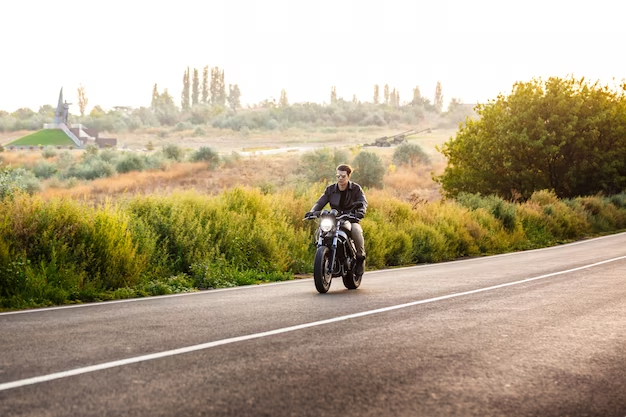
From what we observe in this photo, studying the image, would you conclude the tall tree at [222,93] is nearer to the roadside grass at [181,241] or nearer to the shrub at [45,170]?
the shrub at [45,170]

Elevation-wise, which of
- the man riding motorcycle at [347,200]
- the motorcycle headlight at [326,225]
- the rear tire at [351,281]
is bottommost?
the rear tire at [351,281]

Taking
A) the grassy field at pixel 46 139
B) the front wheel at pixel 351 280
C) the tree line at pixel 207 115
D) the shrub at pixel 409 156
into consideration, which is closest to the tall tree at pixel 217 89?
the tree line at pixel 207 115

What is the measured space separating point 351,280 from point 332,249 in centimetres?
103

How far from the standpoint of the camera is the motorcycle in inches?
506

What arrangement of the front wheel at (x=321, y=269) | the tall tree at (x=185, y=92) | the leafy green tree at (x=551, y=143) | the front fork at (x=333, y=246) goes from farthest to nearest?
1. the tall tree at (x=185, y=92)
2. the leafy green tree at (x=551, y=143)
3. the front fork at (x=333, y=246)
4. the front wheel at (x=321, y=269)

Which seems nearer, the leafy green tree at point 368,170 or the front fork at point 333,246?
the front fork at point 333,246

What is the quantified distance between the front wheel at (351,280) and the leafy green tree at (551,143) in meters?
39.6

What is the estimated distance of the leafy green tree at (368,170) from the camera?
75600 millimetres

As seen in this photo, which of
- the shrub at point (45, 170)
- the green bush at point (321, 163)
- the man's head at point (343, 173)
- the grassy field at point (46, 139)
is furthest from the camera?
the grassy field at point (46, 139)

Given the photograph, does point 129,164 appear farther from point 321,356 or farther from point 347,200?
point 321,356

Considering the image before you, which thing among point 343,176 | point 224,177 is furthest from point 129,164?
point 343,176

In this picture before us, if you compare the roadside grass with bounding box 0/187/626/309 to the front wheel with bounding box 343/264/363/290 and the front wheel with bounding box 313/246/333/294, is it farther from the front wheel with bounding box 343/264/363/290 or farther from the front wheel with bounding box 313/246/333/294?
the front wheel with bounding box 313/246/333/294

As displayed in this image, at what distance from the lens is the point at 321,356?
7.39 meters

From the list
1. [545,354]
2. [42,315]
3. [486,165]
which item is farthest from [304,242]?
[486,165]
